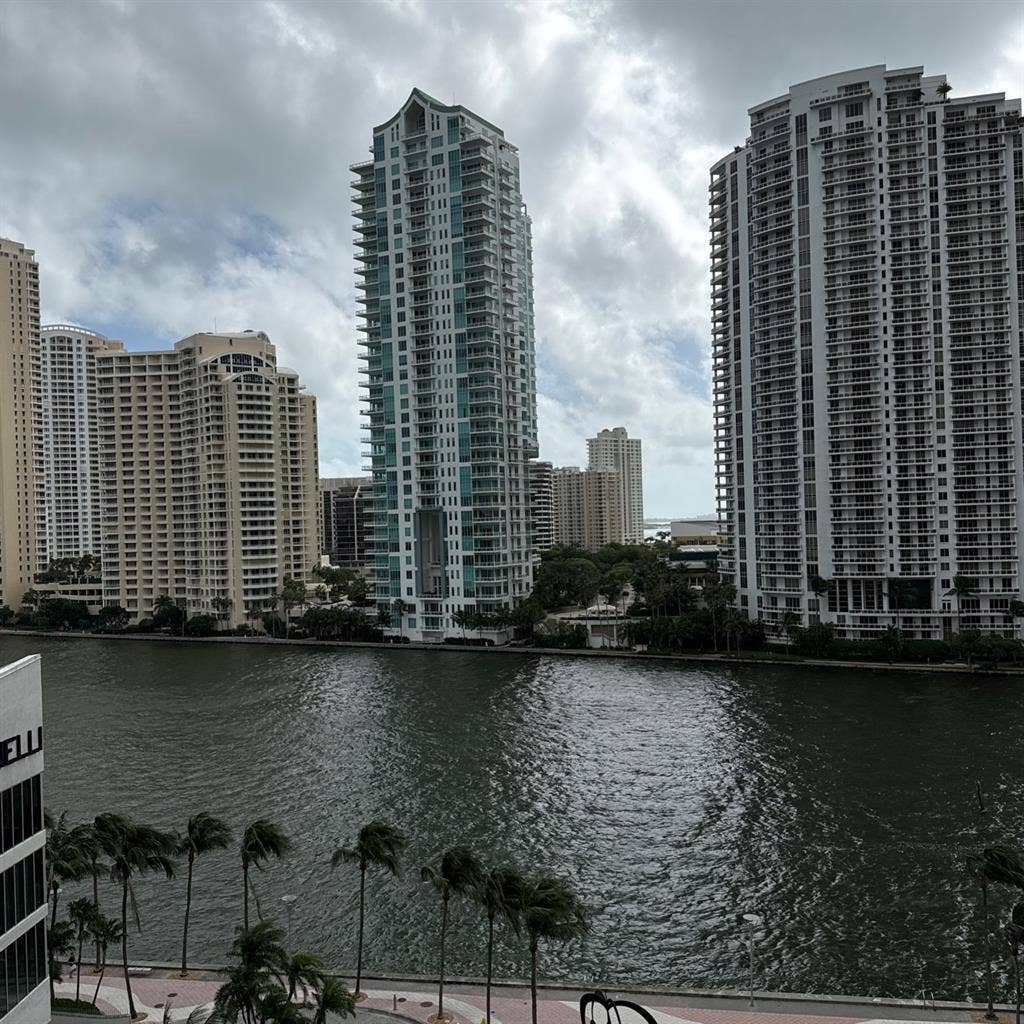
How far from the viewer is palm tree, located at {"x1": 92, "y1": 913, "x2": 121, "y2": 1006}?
27.7 metres

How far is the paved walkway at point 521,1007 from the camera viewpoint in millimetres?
24578

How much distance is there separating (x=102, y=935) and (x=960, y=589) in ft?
267

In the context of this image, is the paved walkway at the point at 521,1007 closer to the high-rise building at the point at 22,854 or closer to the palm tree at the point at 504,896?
the palm tree at the point at 504,896

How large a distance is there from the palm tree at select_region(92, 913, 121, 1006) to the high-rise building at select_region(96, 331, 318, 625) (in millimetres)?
99924

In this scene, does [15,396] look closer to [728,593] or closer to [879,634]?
[728,593]

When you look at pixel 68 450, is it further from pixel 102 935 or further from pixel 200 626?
pixel 102 935

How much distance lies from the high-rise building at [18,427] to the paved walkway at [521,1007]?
142589mm

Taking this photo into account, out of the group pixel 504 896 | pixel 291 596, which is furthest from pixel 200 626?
pixel 504 896

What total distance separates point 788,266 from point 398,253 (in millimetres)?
47358

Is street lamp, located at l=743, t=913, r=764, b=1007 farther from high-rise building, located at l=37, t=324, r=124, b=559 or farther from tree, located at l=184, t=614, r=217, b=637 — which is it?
high-rise building, located at l=37, t=324, r=124, b=559

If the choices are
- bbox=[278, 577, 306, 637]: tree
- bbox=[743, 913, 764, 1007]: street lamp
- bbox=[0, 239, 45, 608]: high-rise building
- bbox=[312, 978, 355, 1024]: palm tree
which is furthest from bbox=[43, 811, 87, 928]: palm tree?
bbox=[0, 239, 45, 608]: high-rise building

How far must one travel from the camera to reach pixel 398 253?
376 feet

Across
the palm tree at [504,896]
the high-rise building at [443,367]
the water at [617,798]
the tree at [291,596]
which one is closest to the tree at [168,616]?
the tree at [291,596]

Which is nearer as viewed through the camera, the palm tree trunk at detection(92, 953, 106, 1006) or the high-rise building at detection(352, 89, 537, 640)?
the palm tree trunk at detection(92, 953, 106, 1006)
